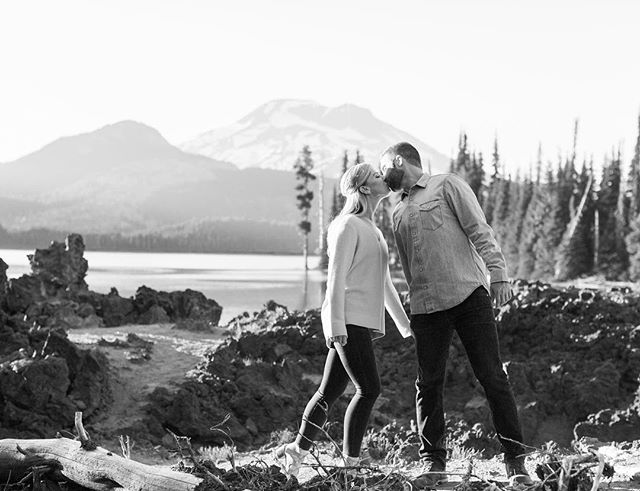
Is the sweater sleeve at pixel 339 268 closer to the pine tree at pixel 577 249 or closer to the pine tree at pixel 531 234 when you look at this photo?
the pine tree at pixel 577 249

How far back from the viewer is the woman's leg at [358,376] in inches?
205

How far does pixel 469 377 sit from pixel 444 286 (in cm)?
735

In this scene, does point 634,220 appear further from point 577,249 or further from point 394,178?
point 394,178

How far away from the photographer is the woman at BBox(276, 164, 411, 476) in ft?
17.1

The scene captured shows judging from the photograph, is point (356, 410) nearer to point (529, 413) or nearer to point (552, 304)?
point (529, 413)

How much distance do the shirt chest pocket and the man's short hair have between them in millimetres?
317

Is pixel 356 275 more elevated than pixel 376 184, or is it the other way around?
pixel 376 184

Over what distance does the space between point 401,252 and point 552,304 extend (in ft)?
29.0

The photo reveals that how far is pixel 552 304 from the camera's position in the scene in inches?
534

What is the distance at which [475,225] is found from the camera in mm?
5086

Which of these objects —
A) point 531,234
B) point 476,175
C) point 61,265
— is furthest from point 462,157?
point 61,265

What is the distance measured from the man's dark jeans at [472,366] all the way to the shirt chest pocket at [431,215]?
1.59ft

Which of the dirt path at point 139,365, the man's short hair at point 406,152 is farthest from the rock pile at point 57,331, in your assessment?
the man's short hair at point 406,152

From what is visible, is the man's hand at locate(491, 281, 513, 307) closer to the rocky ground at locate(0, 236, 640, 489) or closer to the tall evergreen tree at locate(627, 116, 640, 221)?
the rocky ground at locate(0, 236, 640, 489)
